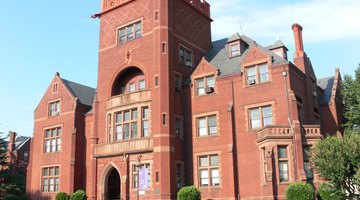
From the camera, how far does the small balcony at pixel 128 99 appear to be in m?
38.7

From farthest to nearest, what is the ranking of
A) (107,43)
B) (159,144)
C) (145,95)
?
(107,43), (145,95), (159,144)

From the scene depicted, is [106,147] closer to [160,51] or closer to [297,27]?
[160,51]

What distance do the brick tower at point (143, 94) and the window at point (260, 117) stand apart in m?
6.67

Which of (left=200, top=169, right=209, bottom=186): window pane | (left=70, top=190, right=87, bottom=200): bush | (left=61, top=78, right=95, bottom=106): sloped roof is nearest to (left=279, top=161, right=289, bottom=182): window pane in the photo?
(left=200, top=169, right=209, bottom=186): window pane

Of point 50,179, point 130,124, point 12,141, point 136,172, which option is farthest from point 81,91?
point 12,141

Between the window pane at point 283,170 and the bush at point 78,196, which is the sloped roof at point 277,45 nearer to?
the window pane at point 283,170

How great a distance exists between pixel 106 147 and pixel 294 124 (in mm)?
18408

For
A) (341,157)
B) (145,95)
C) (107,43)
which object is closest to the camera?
(341,157)

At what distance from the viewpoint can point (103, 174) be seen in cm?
4016

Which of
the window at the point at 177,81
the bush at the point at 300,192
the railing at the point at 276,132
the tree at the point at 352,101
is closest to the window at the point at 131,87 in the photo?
the window at the point at 177,81

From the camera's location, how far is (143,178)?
1460 inches

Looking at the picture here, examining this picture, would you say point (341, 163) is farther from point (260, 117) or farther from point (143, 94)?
point (143, 94)

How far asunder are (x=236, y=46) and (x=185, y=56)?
17.2ft

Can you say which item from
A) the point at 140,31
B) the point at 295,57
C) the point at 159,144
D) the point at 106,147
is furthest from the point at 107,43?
the point at 295,57
